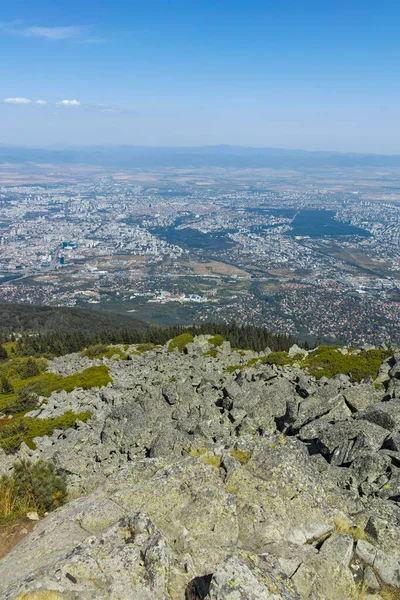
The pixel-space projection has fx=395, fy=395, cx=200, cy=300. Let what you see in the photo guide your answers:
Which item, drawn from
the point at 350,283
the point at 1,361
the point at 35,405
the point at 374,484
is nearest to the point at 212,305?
the point at 350,283

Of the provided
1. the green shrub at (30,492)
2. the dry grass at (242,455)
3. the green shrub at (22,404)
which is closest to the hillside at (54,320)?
the green shrub at (22,404)

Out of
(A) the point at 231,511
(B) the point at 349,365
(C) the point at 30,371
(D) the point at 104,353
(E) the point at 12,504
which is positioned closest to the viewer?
(A) the point at 231,511

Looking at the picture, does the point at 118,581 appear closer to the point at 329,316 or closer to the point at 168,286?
the point at 329,316

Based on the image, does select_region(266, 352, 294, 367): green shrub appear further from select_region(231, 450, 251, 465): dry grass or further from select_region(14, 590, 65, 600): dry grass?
select_region(14, 590, 65, 600): dry grass

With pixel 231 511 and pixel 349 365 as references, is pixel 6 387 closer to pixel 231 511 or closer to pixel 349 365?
pixel 349 365

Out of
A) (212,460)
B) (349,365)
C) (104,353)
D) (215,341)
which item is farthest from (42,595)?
(104,353)

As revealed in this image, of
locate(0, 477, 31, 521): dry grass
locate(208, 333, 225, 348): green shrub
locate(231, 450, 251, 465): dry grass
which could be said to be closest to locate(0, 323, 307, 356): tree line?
locate(208, 333, 225, 348): green shrub

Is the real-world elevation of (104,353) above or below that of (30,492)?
below
